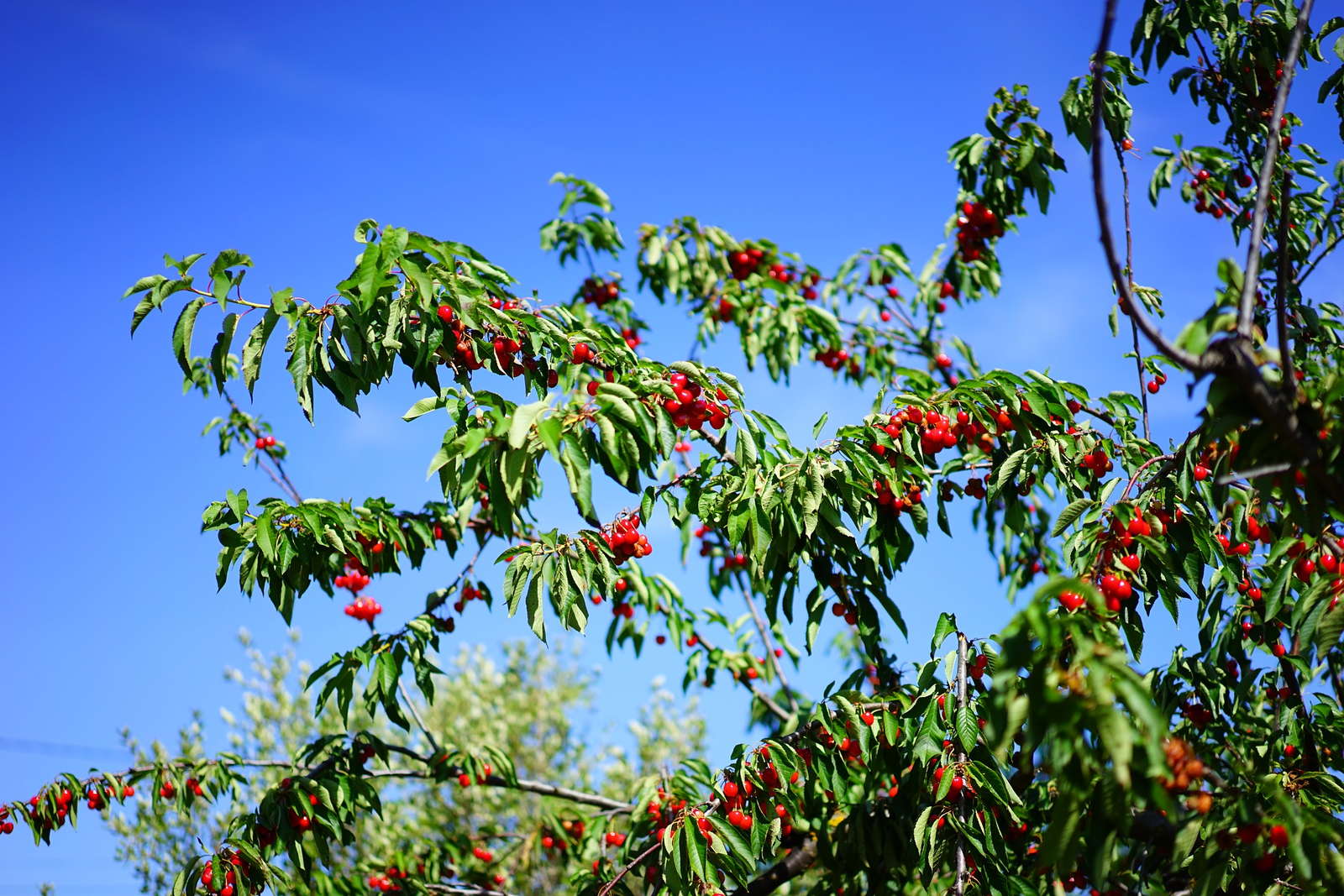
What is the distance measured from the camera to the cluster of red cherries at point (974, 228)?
4.96 meters

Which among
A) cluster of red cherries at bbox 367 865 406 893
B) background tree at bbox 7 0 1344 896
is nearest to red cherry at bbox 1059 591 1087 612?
background tree at bbox 7 0 1344 896

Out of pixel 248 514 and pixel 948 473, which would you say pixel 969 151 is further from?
pixel 248 514

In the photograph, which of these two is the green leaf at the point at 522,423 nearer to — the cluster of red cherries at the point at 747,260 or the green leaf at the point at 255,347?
the green leaf at the point at 255,347

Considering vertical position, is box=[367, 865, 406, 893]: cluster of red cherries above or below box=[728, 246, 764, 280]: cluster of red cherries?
below

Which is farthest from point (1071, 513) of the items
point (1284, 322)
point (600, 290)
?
point (600, 290)

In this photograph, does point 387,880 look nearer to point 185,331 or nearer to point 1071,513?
point 185,331

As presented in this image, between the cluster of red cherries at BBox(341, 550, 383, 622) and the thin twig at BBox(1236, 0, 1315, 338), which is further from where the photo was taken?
the cluster of red cherries at BBox(341, 550, 383, 622)

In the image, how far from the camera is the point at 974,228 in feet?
16.6

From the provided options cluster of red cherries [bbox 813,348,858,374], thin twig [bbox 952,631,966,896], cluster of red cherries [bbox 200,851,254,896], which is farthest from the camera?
cluster of red cherries [bbox 813,348,858,374]

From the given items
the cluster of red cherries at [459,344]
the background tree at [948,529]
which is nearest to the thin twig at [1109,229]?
the background tree at [948,529]

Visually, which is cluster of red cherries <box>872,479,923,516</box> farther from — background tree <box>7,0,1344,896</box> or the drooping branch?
the drooping branch

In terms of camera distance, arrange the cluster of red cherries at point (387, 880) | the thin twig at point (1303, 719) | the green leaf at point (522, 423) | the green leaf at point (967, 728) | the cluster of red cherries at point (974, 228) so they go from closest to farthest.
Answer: the green leaf at point (522, 423) → the green leaf at point (967, 728) → the thin twig at point (1303, 719) → the cluster of red cherries at point (387, 880) → the cluster of red cherries at point (974, 228)

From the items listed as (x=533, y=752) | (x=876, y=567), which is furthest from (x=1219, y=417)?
(x=533, y=752)

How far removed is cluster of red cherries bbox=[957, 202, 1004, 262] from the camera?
16.3 ft
